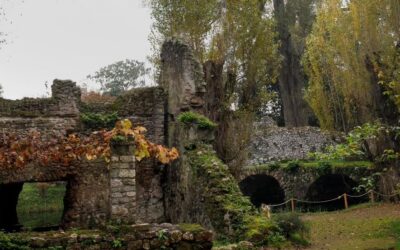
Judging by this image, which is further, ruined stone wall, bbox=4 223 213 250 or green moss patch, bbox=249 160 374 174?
green moss patch, bbox=249 160 374 174

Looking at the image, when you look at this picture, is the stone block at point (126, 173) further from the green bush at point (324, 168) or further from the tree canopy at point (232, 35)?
the green bush at point (324, 168)

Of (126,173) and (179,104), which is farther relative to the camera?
(179,104)

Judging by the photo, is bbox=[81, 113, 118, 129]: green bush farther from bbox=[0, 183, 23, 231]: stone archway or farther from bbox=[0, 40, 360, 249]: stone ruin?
bbox=[0, 183, 23, 231]: stone archway

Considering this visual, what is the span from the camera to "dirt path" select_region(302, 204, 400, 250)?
1184 cm

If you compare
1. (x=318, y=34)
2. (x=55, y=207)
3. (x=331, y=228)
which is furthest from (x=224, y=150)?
(x=55, y=207)

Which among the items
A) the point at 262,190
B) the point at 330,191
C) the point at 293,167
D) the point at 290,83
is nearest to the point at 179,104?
the point at 293,167

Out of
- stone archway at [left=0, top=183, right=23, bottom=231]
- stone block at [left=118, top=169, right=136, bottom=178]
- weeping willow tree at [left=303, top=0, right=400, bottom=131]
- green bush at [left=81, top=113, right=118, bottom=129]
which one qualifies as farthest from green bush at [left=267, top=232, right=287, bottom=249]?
stone archway at [left=0, top=183, right=23, bottom=231]

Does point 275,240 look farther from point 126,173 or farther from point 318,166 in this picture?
point 318,166

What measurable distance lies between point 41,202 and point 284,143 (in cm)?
1297

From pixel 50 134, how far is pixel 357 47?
11.4 m

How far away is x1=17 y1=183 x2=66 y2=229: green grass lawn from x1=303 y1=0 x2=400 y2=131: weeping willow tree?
13.3 m

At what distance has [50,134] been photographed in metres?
13.2

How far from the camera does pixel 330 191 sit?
2445 cm

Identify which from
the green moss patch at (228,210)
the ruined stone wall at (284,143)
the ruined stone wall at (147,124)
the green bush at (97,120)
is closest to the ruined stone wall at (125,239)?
the green moss patch at (228,210)
